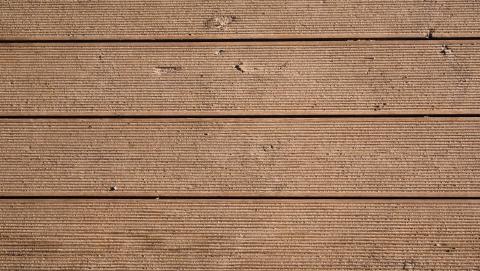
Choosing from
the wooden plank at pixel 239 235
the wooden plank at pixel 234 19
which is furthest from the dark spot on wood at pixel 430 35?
the wooden plank at pixel 239 235

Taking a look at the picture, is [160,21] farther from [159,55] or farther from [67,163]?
[67,163]

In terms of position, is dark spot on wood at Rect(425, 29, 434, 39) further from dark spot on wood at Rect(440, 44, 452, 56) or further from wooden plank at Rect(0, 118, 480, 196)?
wooden plank at Rect(0, 118, 480, 196)

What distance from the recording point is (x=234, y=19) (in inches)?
37.2

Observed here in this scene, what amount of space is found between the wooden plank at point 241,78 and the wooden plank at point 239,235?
0.21 meters

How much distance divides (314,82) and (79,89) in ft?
1.74

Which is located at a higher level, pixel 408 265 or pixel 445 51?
pixel 445 51

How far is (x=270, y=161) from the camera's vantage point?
2.93ft

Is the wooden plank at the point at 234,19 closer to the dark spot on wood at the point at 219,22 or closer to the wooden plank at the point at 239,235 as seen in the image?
the dark spot on wood at the point at 219,22

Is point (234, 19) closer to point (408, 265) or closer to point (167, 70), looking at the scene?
point (167, 70)

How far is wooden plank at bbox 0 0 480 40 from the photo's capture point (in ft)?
3.04

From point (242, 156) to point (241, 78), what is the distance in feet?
0.58

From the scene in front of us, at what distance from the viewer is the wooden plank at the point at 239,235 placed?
0.87m

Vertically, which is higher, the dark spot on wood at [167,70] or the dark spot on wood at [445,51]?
the dark spot on wood at [445,51]

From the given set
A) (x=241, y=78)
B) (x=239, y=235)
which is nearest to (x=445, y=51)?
(x=241, y=78)
